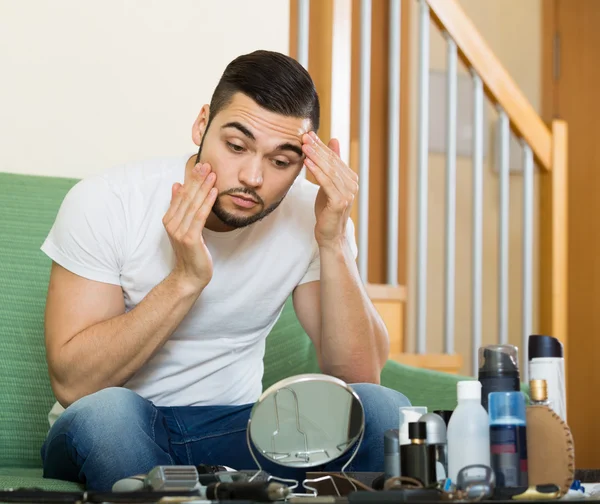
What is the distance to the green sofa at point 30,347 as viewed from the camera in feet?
5.01

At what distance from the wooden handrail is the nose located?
4.57 ft

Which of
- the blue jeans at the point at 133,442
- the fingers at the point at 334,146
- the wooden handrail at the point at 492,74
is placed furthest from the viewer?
the wooden handrail at the point at 492,74

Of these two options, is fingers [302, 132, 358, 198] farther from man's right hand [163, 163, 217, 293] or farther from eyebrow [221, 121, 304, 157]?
man's right hand [163, 163, 217, 293]

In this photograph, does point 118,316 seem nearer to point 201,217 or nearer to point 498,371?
point 201,217

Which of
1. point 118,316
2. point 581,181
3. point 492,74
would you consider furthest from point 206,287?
point 581,181

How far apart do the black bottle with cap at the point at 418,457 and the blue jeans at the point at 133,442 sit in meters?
0.25

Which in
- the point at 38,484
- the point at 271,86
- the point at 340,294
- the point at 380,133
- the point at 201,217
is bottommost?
the point at 38,484

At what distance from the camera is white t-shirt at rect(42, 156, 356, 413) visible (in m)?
1.41

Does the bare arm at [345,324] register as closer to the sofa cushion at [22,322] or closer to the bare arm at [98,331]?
the bare arm at [98,331]

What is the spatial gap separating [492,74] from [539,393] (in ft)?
6.23

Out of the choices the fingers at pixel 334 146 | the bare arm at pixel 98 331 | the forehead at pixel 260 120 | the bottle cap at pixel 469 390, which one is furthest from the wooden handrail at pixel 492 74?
the bottle cap at pixel 469 390

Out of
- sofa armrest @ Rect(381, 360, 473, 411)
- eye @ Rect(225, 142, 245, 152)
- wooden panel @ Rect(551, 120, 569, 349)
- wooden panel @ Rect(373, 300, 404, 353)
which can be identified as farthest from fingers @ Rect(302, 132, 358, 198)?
wooden panel @ Rect(551, 120, 569, 349)

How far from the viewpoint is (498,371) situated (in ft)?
3.31

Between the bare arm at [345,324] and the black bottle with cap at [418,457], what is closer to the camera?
the black bottle with cap at [418,457]
